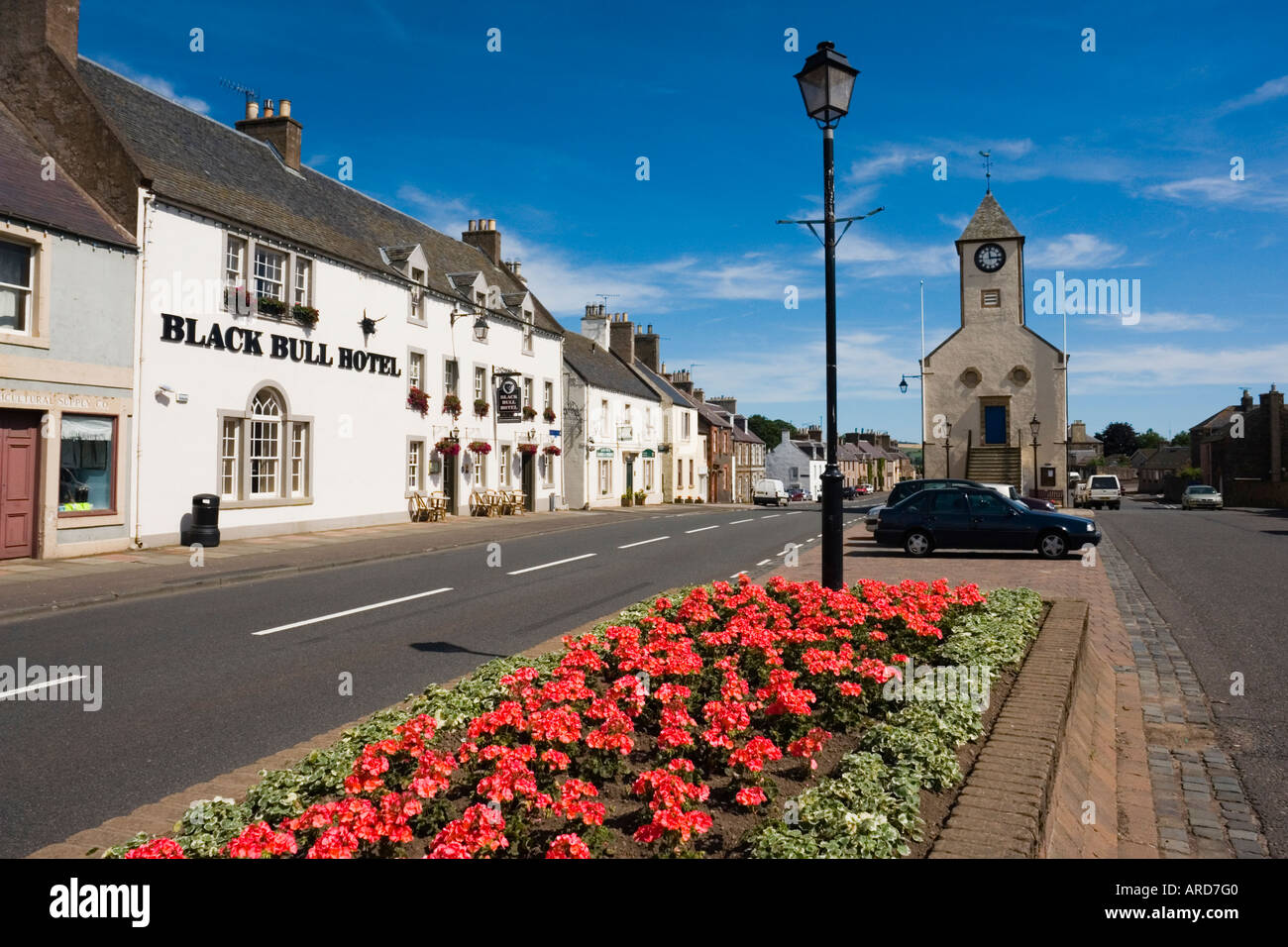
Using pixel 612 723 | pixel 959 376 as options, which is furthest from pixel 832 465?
pixel 959 376

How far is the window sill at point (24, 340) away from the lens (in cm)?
1476

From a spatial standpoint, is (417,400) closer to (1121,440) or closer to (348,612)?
(348,612)

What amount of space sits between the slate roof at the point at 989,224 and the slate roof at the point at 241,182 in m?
31.0

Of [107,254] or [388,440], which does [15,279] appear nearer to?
[107,254]

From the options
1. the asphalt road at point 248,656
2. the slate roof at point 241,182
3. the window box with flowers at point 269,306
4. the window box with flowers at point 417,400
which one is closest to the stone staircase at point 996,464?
the slate roof at point 241,182

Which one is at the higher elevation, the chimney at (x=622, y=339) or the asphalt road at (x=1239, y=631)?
the chimney at (x=622, y=339)

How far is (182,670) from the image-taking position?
746 centimetres

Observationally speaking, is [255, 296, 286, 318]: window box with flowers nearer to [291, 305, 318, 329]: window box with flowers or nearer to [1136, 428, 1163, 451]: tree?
[291, 305, 318, 329]: window box with flowers

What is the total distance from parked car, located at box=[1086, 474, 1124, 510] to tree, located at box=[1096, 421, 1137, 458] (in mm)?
124297

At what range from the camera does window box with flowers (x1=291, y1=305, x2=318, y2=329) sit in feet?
70.8

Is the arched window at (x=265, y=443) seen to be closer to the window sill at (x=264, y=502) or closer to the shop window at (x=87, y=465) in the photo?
the window sill at (x=264, y=502)

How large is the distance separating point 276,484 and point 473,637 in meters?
14.8

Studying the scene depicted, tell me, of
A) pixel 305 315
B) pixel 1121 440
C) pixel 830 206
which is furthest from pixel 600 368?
pixel 1121 440

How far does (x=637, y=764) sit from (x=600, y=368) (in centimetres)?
4195
